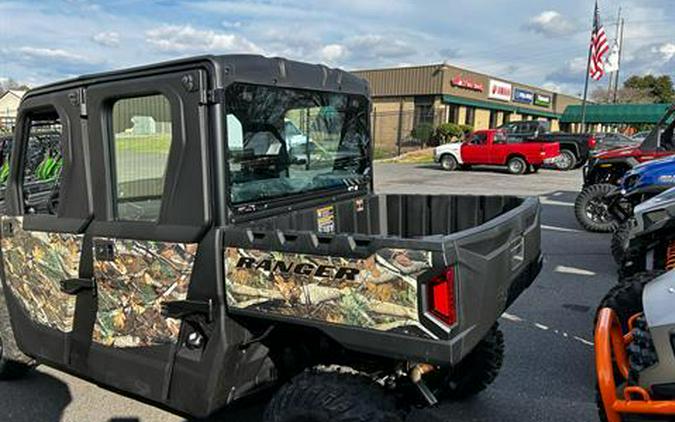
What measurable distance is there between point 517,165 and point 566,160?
8.83 feet

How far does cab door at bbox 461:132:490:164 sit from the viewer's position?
20.6m

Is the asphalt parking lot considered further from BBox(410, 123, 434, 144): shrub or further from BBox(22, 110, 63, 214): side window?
BBox(410, 123, 434, 144): shrub

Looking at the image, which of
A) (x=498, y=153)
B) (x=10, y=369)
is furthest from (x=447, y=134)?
(x=10, y=369)

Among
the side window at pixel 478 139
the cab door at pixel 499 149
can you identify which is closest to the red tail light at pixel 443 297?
the cab door at pixel 499 149

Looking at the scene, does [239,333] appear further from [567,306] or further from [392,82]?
[392,82]

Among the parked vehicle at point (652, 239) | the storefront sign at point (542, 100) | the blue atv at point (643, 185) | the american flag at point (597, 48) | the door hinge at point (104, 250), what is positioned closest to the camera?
the door hinge at point (104, 250)

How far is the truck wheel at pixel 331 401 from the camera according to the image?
2.06 meters

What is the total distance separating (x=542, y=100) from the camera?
4641cm

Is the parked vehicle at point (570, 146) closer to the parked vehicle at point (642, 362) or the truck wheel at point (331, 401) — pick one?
the parked vehicle at point (642, 362)

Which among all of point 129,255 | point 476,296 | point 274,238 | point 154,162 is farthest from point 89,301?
point 476,296

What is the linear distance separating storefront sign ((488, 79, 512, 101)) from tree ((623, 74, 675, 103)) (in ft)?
104

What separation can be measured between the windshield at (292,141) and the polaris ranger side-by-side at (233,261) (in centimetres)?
1

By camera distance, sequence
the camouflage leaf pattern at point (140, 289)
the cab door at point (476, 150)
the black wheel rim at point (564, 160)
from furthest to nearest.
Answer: the black wheel rim at point (564, 160) < the cab door at point (476, 150) < the camouflage leaf pattern at point (140, 289)

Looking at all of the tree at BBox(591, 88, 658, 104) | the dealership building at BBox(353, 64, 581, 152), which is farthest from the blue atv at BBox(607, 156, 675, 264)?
the tree at BBox(591, 88, 658, 104)
